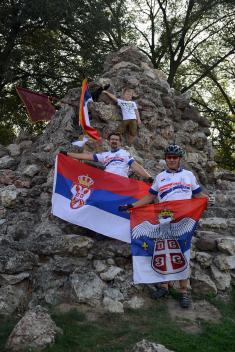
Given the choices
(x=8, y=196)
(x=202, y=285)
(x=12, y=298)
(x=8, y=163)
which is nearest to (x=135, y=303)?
(x=202, y=285)

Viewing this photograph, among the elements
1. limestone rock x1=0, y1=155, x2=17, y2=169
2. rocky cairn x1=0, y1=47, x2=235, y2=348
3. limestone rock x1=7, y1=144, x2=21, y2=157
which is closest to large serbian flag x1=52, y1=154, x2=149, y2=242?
rocky cairn x1=0, y1=47, x2=235, y2=348

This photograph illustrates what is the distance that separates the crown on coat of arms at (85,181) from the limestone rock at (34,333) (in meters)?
2.86

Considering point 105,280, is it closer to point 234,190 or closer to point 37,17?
point 234,190

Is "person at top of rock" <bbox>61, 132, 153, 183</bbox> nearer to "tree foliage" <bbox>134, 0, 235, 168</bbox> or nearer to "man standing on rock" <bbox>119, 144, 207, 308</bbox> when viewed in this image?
"man standing on rock" <bbox>119, 144, 207, 308</bbox>

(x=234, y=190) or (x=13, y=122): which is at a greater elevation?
(x=13, y=122)

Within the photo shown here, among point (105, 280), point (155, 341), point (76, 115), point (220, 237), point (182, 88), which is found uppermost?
point (182, 88)

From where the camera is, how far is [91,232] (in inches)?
305

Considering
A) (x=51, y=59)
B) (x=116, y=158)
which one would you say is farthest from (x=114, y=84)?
(x=51, y=59)

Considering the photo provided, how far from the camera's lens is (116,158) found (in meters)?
8.07

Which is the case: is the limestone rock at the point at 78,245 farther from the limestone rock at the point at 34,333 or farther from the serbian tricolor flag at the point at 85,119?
the serbian tricolor flag at the point at 85,119

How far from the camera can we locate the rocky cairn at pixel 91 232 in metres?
6.72

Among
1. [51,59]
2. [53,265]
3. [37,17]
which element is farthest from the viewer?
[51,59]

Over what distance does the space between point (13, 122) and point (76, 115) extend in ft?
41.8

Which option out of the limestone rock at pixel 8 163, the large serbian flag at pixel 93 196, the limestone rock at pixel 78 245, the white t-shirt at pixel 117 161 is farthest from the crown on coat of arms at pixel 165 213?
the limestone rock at pixel 8 163
